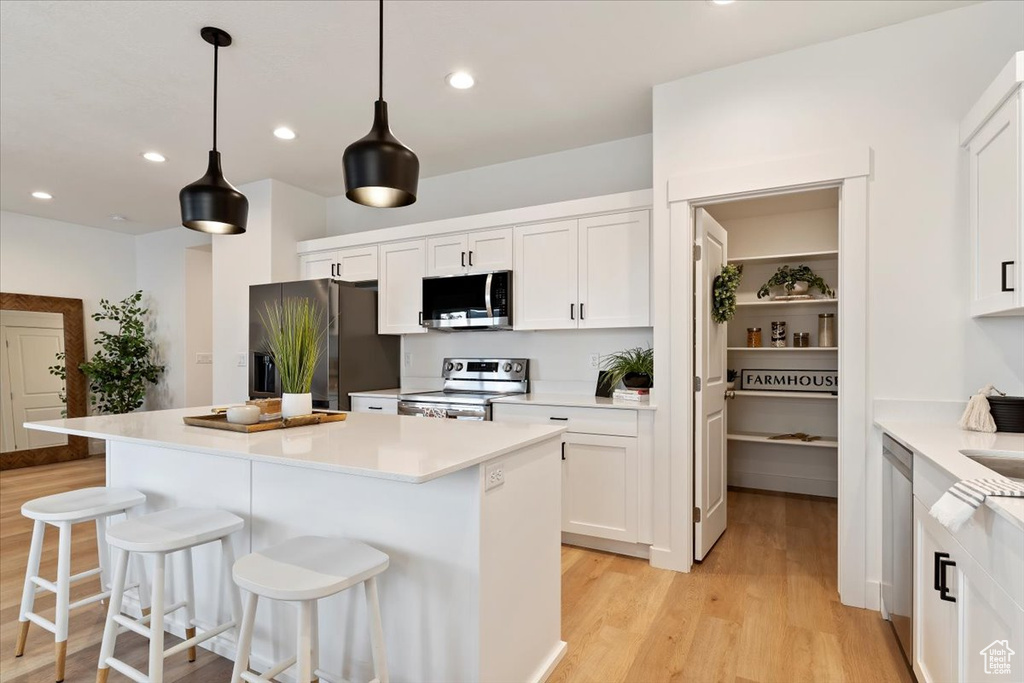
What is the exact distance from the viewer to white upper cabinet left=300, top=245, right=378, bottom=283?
439 cm

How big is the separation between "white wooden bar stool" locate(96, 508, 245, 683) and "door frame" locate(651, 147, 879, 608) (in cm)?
211

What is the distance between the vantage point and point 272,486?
1901mm

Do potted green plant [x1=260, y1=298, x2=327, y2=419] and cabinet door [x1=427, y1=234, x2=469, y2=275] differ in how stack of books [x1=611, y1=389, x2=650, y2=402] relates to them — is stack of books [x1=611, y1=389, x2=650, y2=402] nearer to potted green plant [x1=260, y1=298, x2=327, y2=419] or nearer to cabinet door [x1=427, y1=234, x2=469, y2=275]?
cabinet door [x1=427, y1=234, x2=469, y2=275]

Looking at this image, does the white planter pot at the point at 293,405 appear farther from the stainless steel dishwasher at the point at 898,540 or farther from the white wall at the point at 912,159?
the white wall at the point at 912,159

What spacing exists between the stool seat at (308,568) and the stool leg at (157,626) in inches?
15.6

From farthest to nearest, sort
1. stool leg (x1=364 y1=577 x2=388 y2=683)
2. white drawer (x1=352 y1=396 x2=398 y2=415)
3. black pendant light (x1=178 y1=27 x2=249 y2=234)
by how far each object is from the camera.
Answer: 1. white drawer (x1=352 y1=396 x2=398 y2=415)
2. black pendant light (x1=178 y1=27 x2=249 y2=234)
3. stool leg (x1=364 y1=577 x2=388 y2=683)

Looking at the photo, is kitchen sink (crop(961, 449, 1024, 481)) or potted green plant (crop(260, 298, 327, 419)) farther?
potted green plant (crop(260, 298, 327, 419))

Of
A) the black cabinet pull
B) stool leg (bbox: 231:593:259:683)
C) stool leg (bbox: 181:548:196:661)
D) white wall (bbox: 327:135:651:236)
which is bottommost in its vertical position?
stool leg (bbox: 181:548:196:661)

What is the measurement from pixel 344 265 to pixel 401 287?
67 cm

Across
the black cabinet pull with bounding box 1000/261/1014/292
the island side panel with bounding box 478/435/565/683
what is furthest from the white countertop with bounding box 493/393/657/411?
the black cabinet pull with bounding box 1000/261/1014/292

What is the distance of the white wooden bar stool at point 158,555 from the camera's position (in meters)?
1.63

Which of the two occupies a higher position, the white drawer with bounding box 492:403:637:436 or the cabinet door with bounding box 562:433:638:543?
the white drawer with bounding box 492:403:637:436

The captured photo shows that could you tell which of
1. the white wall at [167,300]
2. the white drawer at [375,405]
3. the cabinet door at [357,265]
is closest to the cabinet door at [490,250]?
the cabinet door at [357,265]
